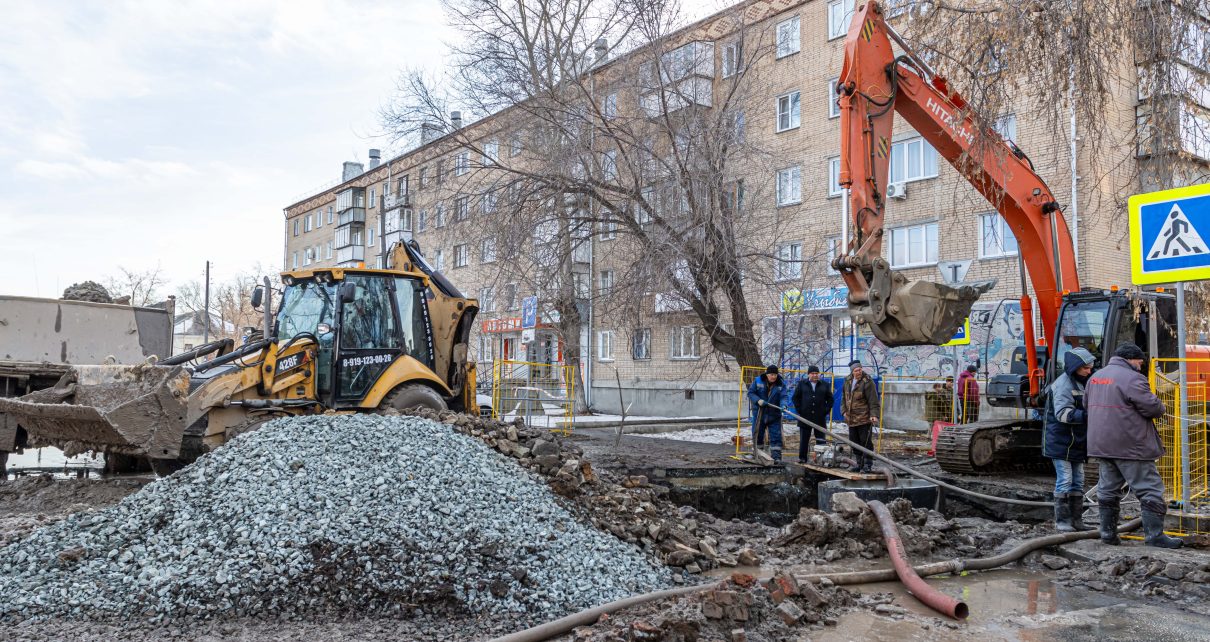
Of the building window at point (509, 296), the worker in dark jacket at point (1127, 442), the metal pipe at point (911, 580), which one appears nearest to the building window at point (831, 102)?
the building window at point (509, 296)

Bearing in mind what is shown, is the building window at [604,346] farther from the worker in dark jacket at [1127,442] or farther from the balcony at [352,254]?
the worker in dark jacket at [1127,442]

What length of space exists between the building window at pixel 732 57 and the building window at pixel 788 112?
7467 millimetres

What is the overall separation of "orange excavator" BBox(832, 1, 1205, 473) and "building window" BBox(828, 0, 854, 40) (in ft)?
47.7

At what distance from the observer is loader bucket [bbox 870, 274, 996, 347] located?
8086mm

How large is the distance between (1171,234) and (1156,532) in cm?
247

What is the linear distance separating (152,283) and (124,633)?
52816 millimetres

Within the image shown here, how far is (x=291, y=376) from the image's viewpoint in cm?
990

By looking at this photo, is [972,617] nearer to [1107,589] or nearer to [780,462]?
[1107,589]

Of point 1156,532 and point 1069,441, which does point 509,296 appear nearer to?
point 1069,441

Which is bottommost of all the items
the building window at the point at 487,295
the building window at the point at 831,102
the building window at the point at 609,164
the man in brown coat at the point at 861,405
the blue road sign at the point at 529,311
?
the man in brown coat at the point at 861,405

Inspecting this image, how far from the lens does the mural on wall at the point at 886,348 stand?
2084cm

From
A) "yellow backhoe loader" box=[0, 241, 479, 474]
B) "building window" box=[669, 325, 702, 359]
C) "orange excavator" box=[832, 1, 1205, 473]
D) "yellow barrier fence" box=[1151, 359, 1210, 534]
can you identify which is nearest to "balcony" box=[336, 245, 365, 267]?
"building window" box=[669, 325, 702, 359]

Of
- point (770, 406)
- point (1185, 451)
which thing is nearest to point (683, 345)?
point (770, 406)

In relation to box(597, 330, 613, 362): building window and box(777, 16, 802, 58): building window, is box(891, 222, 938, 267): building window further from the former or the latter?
box(597, 330, 613, 362): building window
